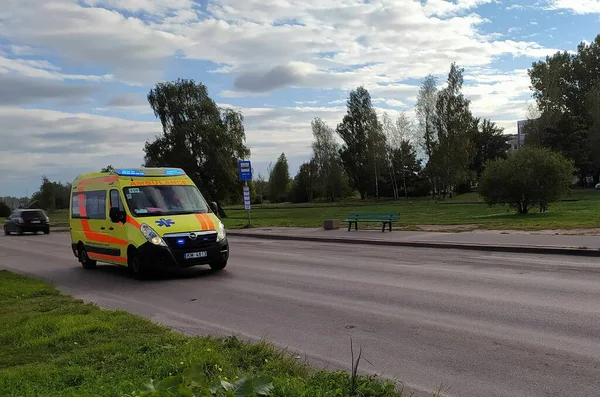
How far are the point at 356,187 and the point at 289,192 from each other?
18.6 meters

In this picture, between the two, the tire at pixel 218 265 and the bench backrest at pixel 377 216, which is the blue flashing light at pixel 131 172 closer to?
the tire at pixel 218 265

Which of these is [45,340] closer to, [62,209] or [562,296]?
[562,296]

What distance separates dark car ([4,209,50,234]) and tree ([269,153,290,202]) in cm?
7025

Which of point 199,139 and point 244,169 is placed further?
point 199,139

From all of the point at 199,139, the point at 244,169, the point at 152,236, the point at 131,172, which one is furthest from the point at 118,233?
the point at 199,139

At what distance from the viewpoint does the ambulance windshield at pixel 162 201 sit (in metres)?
11.8

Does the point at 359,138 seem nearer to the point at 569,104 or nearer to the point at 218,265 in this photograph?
the point at 569,104

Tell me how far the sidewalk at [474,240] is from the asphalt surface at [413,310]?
0.78 m

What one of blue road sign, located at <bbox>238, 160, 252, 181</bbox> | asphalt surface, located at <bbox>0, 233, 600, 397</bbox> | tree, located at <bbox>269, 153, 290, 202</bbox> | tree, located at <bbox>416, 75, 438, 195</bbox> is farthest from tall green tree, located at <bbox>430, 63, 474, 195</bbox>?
asphalt surface, located at <bbox>0, 233, 600, 397</bbox>

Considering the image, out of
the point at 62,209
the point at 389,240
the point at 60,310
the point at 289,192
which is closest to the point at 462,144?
the point at 289,192

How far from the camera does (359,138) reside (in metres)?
81.6

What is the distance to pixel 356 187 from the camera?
84.4 m

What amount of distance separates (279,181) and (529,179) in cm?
8007

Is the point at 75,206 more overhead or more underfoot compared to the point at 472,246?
more overhead
